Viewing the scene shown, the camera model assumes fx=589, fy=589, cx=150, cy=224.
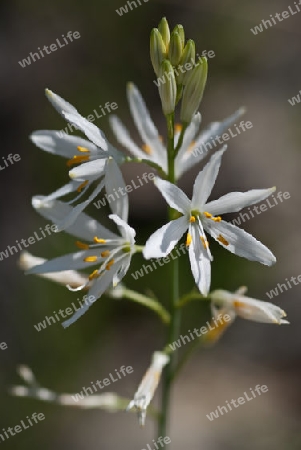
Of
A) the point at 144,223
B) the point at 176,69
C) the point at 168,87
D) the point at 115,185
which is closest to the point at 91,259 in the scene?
the point at 115,185

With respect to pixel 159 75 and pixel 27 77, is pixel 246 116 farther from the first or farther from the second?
pixel 159 75

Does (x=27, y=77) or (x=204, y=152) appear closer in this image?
(x=204, y=152)

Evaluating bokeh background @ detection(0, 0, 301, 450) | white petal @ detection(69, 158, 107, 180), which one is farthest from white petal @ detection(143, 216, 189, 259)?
bokeh background @ detection(0, 0, 301, 450)

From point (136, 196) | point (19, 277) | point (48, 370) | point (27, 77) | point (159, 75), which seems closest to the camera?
point (159, 75)

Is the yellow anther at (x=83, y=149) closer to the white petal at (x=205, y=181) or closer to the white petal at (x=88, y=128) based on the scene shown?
the white petal at (x=88, y=128)

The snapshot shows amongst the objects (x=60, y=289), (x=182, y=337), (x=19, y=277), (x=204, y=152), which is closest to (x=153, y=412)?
(x=204, y=152)

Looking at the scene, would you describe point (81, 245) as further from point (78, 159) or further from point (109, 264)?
point (78, 159)

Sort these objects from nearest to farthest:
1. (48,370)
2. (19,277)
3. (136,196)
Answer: (48,370)
(19,277)
(136,196)
